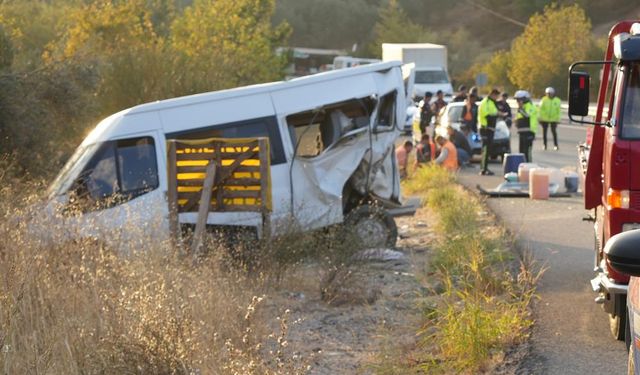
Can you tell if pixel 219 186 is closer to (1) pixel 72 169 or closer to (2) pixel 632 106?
(1) pixel 72 169

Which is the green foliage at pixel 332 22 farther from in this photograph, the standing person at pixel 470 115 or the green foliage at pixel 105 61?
the standing person at pixel 470 115

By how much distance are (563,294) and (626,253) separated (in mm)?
6775

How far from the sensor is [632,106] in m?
9.03

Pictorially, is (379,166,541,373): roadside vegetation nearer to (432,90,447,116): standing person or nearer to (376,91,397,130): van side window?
(376,91,397,130): van side window

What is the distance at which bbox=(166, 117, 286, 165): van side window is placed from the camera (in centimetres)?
1416

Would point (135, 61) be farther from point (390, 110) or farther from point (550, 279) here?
point (550, 279)

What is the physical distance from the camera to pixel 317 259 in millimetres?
13789

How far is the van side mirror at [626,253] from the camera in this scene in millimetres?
4301

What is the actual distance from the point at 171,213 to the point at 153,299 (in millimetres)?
5462

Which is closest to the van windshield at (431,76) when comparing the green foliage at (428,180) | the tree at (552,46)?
the tree at (552,46)

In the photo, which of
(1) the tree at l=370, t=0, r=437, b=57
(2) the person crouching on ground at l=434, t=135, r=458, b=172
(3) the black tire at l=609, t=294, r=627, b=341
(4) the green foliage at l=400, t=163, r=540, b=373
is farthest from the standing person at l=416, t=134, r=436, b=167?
(1) the tree at l=370, t=0, r=437, b=57

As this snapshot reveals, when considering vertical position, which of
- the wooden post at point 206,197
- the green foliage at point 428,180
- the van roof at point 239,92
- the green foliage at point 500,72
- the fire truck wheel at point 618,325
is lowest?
the green foliage at point 500,72

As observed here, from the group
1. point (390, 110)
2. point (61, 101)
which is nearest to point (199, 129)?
point (390, 110)

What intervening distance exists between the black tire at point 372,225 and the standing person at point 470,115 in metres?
12.0
